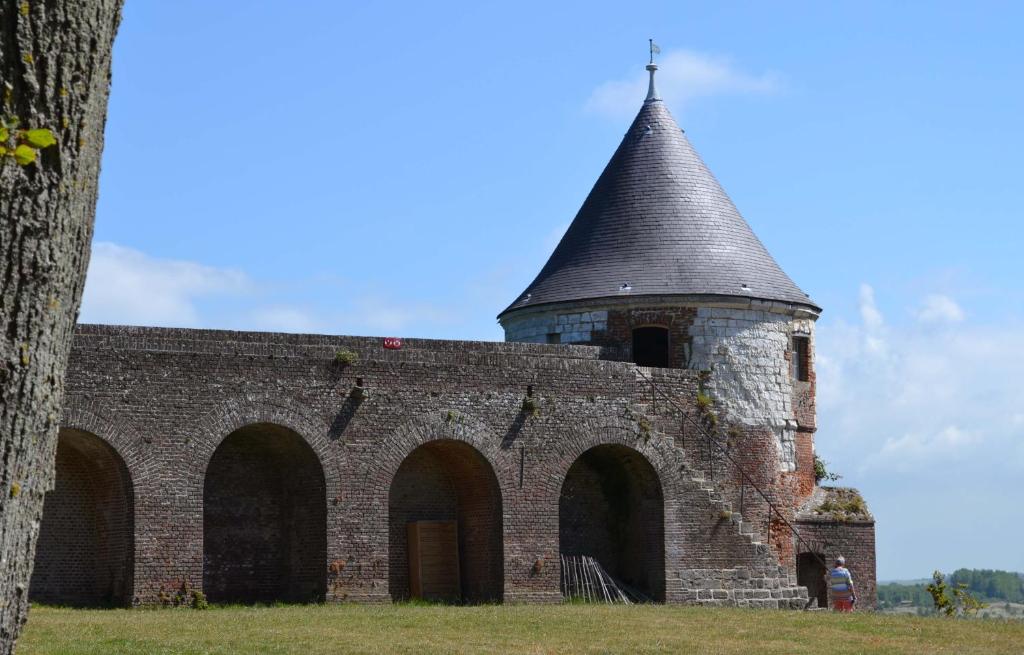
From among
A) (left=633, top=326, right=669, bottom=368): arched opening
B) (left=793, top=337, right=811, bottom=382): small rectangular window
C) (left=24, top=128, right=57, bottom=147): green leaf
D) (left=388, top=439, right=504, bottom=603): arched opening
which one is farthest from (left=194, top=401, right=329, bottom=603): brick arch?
(left=24, top=128, right=57, bottom=147): green leaf

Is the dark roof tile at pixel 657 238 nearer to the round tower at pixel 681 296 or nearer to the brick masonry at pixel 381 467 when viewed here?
the round tower at pixel 681 296

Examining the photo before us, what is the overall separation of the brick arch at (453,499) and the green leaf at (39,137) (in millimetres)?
19551

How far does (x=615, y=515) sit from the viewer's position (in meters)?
27.6

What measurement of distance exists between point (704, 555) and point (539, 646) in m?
9.13

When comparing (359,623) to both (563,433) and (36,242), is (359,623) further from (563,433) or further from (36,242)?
(36,242)

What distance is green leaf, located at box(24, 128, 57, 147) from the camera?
190 inches

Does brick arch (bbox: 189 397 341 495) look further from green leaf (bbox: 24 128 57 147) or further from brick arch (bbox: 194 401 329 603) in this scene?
green leaf (bbox: 24 128 57 147)

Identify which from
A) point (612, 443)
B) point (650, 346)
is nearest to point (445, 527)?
point (612, 443)

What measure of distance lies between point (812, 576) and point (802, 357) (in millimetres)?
4259

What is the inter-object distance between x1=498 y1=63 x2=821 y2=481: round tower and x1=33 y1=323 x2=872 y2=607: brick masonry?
1.16 m

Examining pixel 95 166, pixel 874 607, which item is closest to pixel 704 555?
pixel 874 607

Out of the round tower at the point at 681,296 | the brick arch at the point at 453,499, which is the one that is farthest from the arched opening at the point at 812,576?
the brick arch at the point at 453,499

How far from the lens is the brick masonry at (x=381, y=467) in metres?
22.7

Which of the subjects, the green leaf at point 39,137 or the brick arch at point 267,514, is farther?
the brick arch at point 267,514
